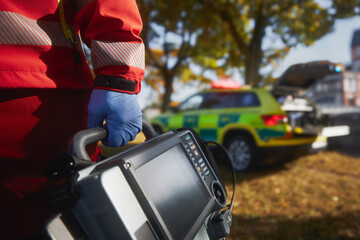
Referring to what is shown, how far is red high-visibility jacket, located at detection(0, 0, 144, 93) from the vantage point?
1008mm

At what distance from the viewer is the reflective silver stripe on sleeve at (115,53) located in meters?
1.08

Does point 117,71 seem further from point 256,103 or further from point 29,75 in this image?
point 256,103

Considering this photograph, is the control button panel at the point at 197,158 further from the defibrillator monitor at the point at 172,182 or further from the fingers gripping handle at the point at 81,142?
the fingers gripping handle at the point at 81,142

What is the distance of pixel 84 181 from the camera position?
726 mm

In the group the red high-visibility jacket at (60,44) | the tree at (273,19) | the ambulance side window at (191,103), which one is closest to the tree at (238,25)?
the tree at (273,19)

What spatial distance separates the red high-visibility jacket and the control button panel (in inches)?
9.8

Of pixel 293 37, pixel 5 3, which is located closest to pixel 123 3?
pixel 5 3

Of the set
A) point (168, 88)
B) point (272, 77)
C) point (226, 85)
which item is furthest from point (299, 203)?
point (272, 77)

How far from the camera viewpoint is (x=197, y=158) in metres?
1.14

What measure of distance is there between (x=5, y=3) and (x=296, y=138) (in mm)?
4693

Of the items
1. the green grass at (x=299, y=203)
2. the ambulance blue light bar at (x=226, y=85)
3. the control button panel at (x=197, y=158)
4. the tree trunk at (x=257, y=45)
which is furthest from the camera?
the tree trunk at (x=257, y=45)

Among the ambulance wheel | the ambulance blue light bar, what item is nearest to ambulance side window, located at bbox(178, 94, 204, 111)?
the ambulance blue light bar

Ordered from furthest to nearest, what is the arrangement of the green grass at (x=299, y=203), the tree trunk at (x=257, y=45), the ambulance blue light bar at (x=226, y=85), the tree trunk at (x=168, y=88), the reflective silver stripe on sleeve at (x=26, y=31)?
the tree trunk at (x=168, y=88), the tree trunk at (x=257, y=45), the ambulance blue light bar at (x=226, y=85), the green grass at (x=299, y=203), the reflective silver stripe on sleeve at (x=26, y=31)

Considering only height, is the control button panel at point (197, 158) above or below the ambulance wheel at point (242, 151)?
above
